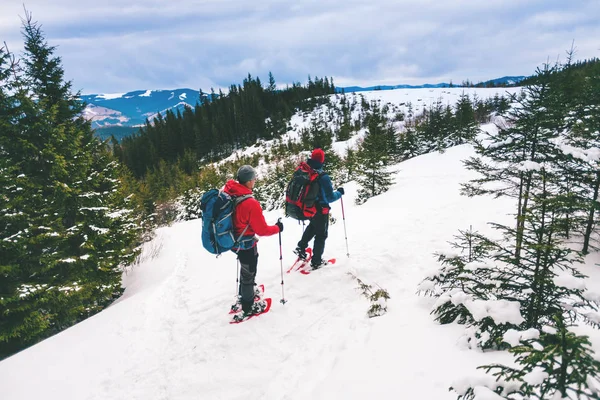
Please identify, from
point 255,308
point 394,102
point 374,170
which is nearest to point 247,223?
point 255,308

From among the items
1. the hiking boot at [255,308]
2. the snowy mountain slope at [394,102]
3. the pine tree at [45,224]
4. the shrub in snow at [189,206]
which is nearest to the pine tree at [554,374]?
the hiking boot at [255,308]

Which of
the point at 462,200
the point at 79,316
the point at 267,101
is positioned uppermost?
the point at 267,101

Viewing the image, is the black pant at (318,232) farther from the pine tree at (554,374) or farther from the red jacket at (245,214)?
the pine tree at (554,374)

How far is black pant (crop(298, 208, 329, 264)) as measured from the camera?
590cm

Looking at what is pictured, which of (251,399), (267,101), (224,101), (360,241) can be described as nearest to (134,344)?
(251,399)

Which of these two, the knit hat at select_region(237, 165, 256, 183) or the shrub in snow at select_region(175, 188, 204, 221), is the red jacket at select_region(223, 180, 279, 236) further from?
the shrub in snow at select_region(175, 188, 204, 221)

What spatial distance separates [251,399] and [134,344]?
257cm

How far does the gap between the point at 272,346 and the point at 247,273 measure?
1.23m

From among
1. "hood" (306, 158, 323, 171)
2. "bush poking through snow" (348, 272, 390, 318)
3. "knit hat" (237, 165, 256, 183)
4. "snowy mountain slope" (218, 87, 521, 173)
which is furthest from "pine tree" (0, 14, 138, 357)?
"snowy mountain slope" (218, 87, 521, 173)

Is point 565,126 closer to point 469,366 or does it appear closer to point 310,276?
point 469,366

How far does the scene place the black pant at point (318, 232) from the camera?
19.4 ft

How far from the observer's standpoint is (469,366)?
9.23 ft

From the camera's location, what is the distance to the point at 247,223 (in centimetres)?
447

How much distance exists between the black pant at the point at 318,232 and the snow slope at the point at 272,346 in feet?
1.47
